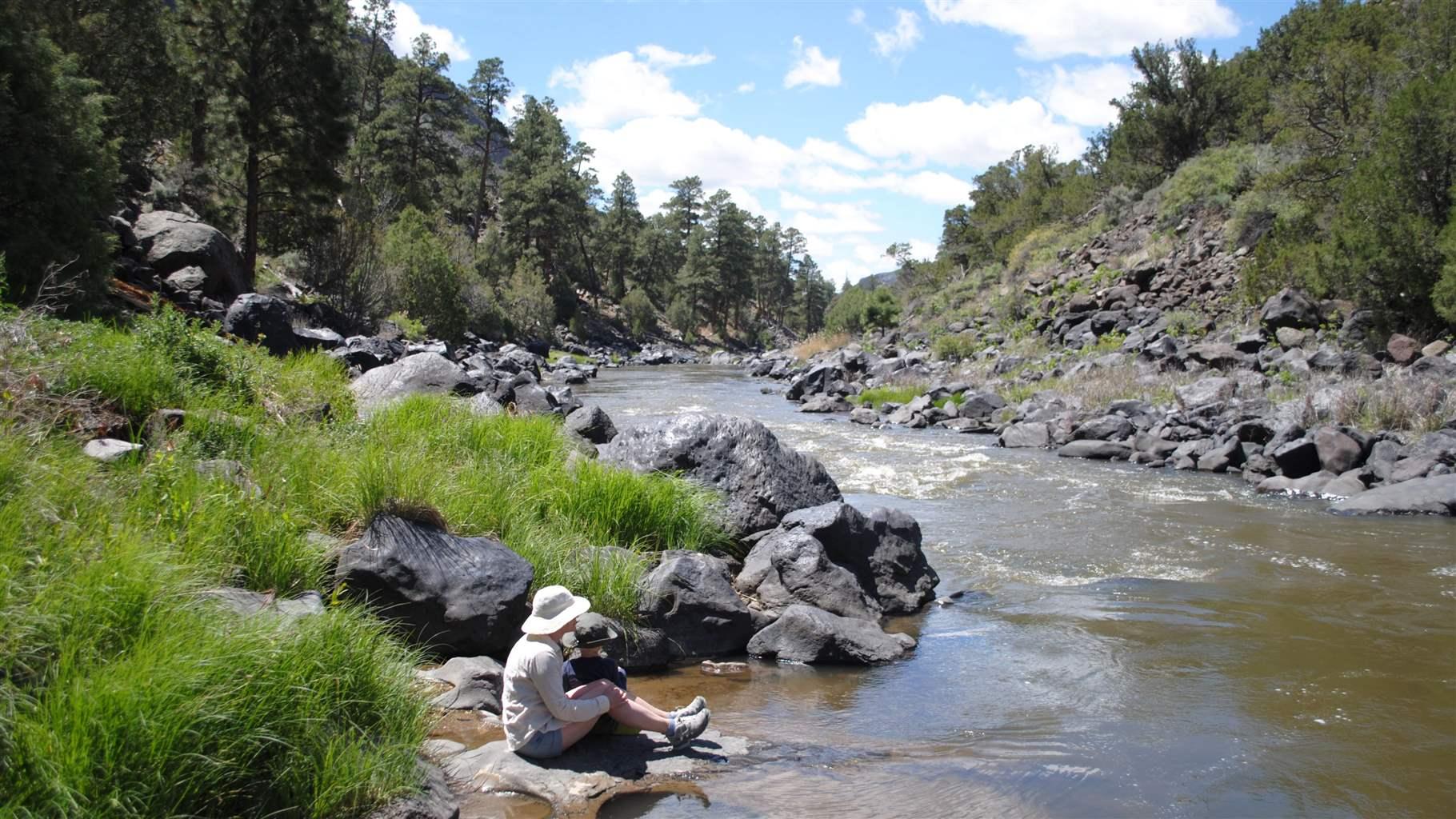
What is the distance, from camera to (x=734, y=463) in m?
10.2

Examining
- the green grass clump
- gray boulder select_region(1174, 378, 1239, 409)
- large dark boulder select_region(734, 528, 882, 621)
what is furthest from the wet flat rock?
the green grass clump

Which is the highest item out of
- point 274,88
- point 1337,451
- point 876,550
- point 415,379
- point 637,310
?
point 274,88

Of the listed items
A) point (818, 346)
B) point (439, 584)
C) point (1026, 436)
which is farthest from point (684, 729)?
point (818, 346)

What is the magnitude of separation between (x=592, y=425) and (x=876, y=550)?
19.9 feet

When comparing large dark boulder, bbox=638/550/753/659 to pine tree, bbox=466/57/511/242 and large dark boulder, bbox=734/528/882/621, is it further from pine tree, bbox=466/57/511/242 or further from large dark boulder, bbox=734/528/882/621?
pine tree, bbox=466/57/511/242

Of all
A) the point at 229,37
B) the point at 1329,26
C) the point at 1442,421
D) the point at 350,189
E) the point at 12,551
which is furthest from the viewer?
the point at 1329,26

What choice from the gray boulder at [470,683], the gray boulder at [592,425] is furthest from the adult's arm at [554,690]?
the gray boulder at [592,425]

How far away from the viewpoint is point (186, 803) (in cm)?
358

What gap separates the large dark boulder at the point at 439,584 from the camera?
6289mm

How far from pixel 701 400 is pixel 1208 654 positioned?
23716 millimetres

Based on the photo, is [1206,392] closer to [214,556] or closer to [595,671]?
[595,671]

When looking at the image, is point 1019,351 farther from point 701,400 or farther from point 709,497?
point 709,497

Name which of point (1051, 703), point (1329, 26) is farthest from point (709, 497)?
point (1329, 26)

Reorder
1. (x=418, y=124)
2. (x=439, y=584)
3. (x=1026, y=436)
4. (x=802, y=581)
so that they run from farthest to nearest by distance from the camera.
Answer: (x=418, y=124) → (x=1026, y=436) → (x=802, y=581) → (x=439, y=584)
